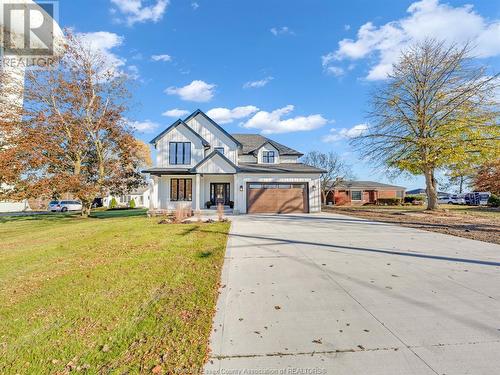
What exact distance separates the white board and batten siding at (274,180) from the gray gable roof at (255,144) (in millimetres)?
3880

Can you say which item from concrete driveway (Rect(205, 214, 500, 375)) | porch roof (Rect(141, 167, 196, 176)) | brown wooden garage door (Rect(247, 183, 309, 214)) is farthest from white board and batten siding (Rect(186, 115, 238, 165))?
concrete driveway (Rect(205, 214, 500, 375))

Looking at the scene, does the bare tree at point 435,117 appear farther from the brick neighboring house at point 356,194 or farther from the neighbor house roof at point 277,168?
the brick neighboring house at point 356,194

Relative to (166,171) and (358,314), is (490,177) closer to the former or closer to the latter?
(166,171)

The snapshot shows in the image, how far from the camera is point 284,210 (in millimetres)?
19969

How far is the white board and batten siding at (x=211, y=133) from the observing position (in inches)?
867

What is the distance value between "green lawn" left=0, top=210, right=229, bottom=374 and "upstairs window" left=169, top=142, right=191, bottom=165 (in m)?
14.5

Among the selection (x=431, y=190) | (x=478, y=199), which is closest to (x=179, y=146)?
(x=431, y=190)

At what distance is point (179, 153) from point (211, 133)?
336 cm

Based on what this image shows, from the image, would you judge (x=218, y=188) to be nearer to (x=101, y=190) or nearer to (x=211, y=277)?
(x=101, y=190)

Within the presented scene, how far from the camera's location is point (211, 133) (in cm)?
2212

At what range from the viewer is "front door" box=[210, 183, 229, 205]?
22.3 meters

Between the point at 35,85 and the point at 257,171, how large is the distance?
17159 millimetres

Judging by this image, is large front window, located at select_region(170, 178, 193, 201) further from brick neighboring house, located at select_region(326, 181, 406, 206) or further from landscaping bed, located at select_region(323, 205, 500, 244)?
brick neighboring house, located at select_region(326, 181, 406, 206)

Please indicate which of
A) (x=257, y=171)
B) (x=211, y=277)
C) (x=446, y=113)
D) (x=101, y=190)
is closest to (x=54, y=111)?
(x=101, y=190)
